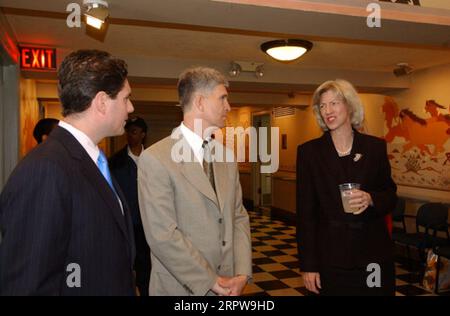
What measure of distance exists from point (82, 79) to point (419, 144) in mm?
5365

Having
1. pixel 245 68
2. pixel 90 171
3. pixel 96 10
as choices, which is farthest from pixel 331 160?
pixel 245 68

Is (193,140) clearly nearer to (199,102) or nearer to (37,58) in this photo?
(199,102)

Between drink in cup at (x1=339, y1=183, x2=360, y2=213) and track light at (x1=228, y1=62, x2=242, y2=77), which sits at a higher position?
track light at (x1=228, y1=62, x2=242, y2=77)

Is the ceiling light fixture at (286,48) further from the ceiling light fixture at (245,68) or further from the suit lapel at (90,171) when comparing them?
the suit lapel at (90,171)

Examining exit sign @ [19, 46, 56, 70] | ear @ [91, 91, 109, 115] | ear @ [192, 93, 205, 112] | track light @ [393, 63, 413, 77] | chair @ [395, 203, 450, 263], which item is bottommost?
chair @ [395, 203, 450, 263]

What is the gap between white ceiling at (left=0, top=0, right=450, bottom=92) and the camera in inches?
107

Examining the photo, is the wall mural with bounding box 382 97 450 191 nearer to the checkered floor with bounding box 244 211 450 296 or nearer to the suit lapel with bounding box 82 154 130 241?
the checkered floor with bounding box 244 211 450 296

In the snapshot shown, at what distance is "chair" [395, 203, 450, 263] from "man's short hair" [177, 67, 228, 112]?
3840mm

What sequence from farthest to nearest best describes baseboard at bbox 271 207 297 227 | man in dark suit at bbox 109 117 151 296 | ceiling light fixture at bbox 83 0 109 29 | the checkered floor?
baseboard at bbox 271 207 297 227 < the checkered floor < man in dark suit at bbox 109 117 151 296 < ceiling light fixture at bbox 83 0 109 29

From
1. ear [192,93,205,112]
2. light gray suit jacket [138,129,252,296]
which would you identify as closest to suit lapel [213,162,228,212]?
light gray suit jacket [138,129,252,296]

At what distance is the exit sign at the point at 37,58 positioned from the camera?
407cm

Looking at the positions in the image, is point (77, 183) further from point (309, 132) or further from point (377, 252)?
point (309, 132)

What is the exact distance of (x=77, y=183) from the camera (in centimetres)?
112

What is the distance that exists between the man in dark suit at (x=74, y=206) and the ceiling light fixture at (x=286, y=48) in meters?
2.92
